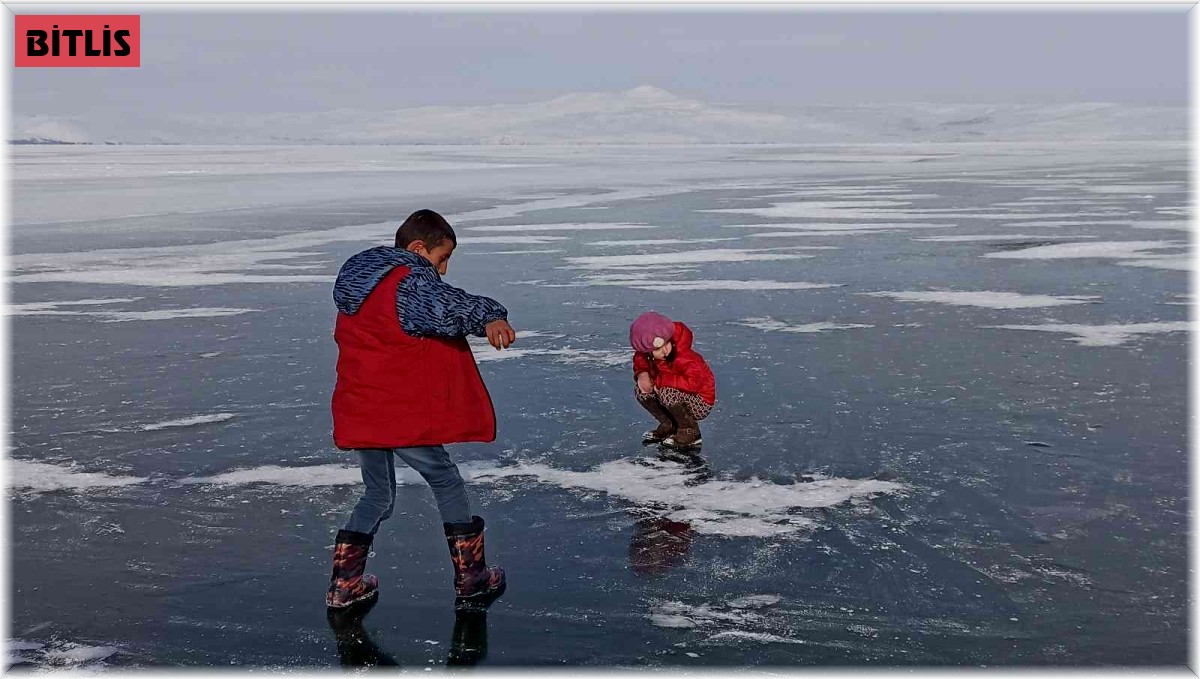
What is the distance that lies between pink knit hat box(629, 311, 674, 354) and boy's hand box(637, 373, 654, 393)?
19 centimetres

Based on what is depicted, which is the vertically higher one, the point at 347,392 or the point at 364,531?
the point at 347,392

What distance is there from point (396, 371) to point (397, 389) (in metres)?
0.06

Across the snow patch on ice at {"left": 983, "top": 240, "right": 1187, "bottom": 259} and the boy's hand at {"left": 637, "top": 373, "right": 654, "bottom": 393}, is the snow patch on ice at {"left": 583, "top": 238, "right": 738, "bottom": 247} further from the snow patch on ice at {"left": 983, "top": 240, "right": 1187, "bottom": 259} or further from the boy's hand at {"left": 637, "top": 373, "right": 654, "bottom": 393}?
the boy's hand at {"left": 637, "top": 373, "right": 654, "bottom": 393}

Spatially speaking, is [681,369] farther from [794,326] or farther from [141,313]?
[141,313]

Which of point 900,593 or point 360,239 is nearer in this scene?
point 900,593

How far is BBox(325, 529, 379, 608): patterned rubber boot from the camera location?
4.76 metres

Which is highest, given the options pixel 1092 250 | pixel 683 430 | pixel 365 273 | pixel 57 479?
pixel 365 273

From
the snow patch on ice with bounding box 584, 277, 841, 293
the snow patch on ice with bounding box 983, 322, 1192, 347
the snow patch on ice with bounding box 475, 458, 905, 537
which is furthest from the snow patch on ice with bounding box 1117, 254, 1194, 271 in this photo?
the snow patch on ice with bounding box 475, 458, 905, 537

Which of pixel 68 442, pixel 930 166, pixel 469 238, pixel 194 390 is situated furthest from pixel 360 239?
pixel 930 166

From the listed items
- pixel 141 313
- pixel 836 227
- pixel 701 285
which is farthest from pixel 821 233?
pixel 141 313

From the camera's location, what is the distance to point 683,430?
6.90m

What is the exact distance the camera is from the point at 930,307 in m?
11.5

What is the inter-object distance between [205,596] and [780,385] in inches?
168

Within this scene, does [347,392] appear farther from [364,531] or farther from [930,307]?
→ [930,307]
